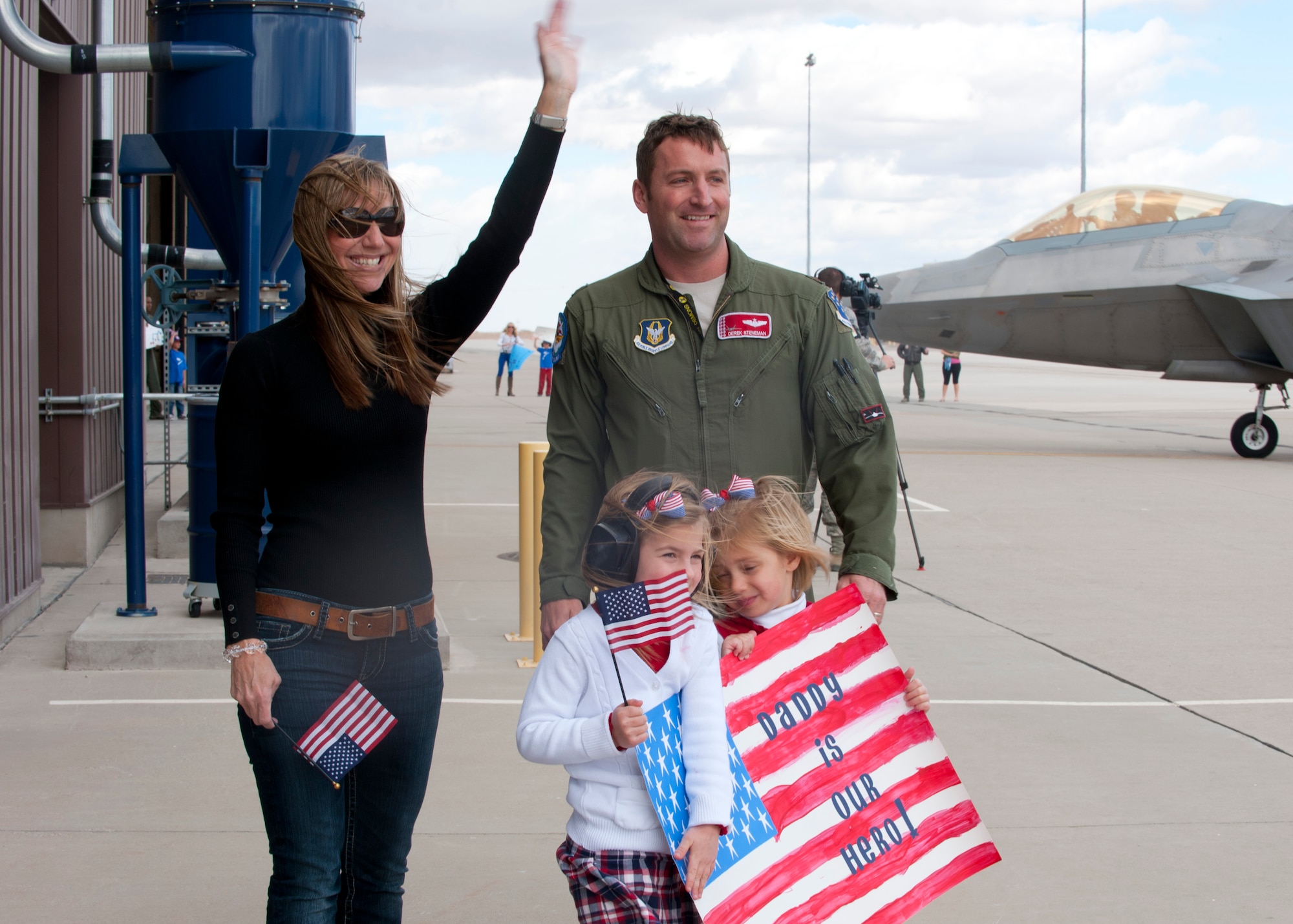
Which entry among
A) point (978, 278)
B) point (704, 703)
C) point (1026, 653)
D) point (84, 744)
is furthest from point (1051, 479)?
point (704, 703)

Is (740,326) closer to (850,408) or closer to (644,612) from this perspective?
(850,408)

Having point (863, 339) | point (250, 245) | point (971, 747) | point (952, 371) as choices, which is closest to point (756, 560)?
point (971, 747)

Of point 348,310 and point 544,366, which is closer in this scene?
point 348,310

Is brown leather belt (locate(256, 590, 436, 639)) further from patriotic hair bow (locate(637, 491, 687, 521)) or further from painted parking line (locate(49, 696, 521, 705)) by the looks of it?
painted parking line (locate(49, 696, 521, 705))

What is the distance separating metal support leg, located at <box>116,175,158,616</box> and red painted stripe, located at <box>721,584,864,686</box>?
4.49 metres

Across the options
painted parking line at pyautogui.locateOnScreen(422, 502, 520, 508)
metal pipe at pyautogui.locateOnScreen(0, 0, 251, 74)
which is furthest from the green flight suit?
painted parking line at pyautogui.locateOnScreen(422, 502, 520, 508)

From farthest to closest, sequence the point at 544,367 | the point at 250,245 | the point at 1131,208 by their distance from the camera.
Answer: the point at 544,367 < the point at 1131,208 < the point at 250,245

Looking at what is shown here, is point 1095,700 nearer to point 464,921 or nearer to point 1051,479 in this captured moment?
point 464,921

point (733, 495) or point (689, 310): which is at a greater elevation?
point (689, 310)

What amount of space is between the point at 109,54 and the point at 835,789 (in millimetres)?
4991

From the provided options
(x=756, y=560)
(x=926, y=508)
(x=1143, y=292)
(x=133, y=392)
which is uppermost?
(x=1143, y=292)

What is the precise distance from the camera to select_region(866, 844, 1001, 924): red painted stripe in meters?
2.53

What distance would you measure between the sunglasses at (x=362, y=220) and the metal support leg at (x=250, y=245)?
3504 mm

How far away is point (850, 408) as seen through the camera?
9.48 feet
